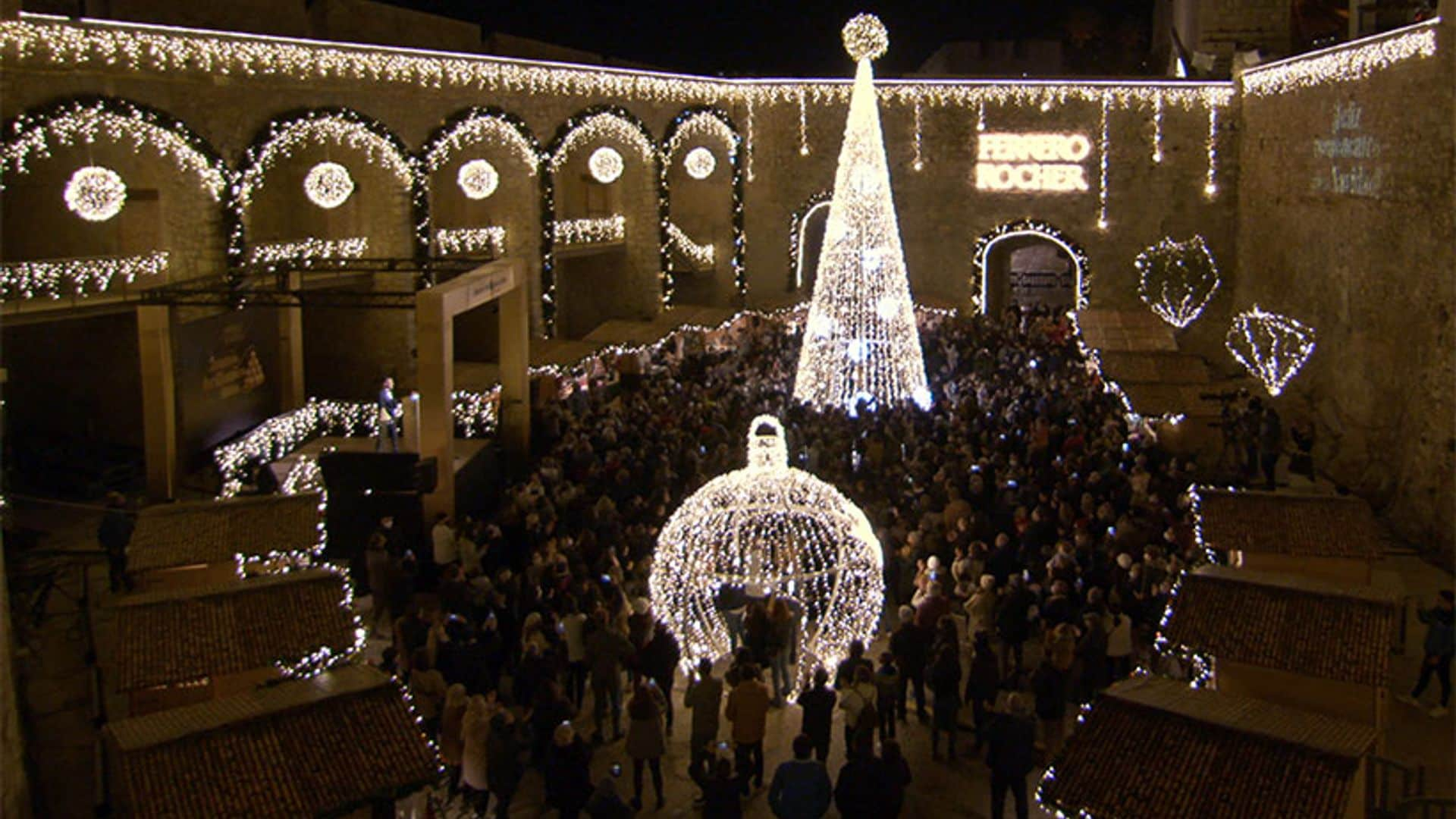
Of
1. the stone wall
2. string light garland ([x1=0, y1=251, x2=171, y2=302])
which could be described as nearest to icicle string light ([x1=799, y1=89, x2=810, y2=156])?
the stone wall

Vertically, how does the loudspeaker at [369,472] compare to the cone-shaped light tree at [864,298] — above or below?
below

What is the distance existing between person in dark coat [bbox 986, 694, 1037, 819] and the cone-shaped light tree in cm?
1078

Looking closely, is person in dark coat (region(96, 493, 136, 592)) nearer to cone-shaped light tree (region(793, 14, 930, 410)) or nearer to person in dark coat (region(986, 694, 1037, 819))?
person in dark coat (region(986, 694, 1037, 819))

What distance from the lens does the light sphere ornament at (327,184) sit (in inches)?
738

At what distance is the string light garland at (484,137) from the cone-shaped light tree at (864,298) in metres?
7.37

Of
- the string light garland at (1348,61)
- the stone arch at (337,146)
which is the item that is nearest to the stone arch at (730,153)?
the stone arch at (337,146)

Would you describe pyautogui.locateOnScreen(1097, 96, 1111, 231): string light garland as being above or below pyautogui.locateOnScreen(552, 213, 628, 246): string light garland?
above

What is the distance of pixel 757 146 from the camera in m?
29.5

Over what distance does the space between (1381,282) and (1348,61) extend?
377 cm

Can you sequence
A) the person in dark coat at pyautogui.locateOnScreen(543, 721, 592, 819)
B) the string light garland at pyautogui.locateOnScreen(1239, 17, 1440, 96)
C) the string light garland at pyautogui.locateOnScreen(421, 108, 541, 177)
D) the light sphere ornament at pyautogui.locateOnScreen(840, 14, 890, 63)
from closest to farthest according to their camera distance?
1. the person in dark coat at pyautogui.locateOnScreen(543, 721, 592, 819)
2. the string light garland at pyautogui.locateOnScreen(1239, 17, 1440, 96)
3. the light sphere ornament at pyautogui.locateOnScreen(840, 14, 890, 63)
4. the string light garland at pyautogui.locateOnScreen(421, 108, 541, 177)

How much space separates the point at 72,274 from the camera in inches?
665

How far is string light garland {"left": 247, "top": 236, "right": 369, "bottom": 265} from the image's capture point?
20000 millimetres

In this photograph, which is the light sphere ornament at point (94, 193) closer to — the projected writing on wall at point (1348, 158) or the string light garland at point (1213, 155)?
the projected writing on wall at point (1348, 158)

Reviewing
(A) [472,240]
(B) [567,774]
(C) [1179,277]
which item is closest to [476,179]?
(A) [472,240]
